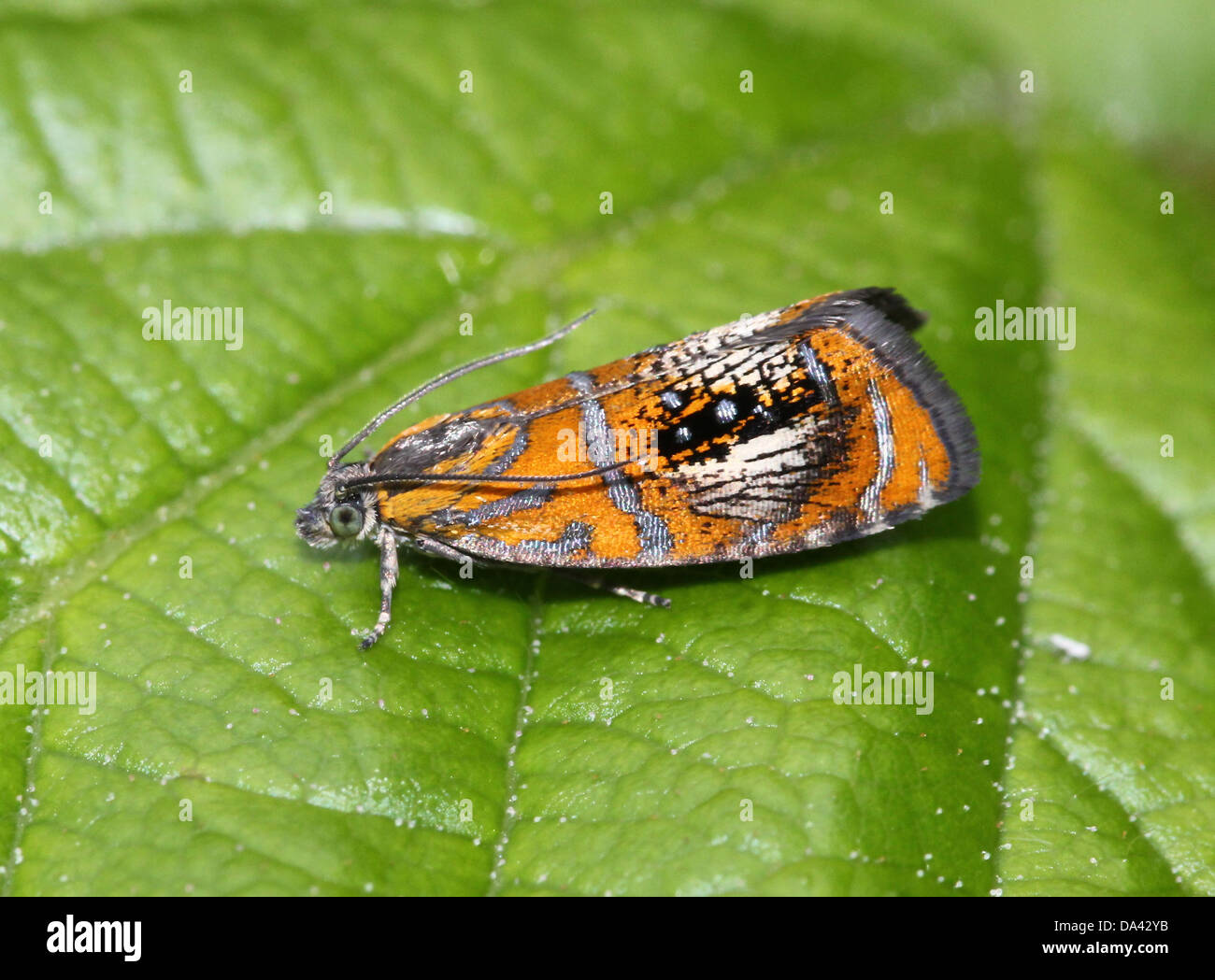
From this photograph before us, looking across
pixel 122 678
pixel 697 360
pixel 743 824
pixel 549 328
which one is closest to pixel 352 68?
pixel 549 328

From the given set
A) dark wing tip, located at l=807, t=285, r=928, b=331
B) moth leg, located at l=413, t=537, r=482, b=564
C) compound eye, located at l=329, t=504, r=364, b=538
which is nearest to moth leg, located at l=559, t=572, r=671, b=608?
moth leg, located at l=413, t=537, r=482, b=564

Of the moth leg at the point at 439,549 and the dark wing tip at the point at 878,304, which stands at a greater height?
the dark wing tip at the point at 878,304

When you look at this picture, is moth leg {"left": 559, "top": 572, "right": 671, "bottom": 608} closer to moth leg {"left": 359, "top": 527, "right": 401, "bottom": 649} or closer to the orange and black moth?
the orange and black moth

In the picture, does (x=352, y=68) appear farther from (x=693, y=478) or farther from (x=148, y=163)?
(x=693, y=478)

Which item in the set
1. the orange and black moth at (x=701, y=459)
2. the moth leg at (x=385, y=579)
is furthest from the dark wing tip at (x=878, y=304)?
the moth leg at (x=385, y=579)

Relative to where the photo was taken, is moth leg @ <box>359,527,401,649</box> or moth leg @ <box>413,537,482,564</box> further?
moth leg @ <box>413,537,482,564</box>

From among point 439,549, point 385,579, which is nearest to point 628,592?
point 439,549

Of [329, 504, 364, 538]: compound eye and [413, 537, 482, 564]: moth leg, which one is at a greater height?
[329, 504, 364, 538]: compound eye

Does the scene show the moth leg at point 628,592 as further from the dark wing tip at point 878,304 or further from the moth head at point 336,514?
the dark wing tip at point 878,304
